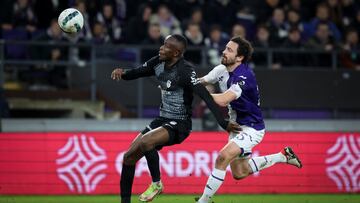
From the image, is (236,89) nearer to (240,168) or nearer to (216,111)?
(216,111)

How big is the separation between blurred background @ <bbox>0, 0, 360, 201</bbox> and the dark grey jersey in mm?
5704

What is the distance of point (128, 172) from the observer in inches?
454

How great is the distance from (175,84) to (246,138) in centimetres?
121

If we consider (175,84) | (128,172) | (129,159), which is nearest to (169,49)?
(175,84)

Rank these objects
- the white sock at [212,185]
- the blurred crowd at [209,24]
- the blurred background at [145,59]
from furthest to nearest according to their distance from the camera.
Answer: the blurred crowd at [209,24], the blurred background at [145,59], the white sock at [212,185]

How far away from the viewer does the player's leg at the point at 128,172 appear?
11.5 metres

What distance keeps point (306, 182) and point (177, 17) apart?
5383 mm

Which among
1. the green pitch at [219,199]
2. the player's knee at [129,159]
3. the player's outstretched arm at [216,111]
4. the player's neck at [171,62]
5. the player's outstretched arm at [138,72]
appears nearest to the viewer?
the player's outstretched arm at [216,111]

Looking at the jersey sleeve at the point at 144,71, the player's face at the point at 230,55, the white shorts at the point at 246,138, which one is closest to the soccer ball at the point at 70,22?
the jersey sleeve at the point at 144,71

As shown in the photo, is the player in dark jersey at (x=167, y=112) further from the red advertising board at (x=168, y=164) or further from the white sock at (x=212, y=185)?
the red advertising board at (x=168, y=164)

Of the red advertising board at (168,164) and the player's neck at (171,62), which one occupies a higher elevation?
the player's neck at (171,62)

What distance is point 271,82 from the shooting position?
18.9m

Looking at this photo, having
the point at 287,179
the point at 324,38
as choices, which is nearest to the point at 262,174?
the point at 287,179

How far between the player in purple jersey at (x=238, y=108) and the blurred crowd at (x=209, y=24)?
642 centimetres
